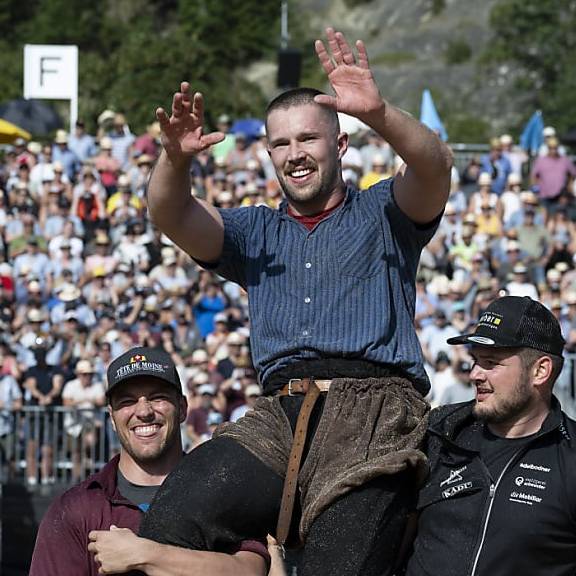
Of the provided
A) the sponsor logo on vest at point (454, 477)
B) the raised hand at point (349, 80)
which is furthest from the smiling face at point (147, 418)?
the raised hand at point (349, 80)

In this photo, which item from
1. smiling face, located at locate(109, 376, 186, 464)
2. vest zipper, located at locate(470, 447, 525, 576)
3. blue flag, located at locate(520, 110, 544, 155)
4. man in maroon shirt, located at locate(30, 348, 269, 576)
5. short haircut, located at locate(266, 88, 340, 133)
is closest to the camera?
short haircut, located at locate(266, 88, 340, 133)

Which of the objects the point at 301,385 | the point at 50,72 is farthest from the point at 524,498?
the point at 50,72

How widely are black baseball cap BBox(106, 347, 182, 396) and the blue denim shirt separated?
2.04ft

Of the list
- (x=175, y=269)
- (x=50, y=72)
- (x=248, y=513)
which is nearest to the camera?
(x=248, y=513)

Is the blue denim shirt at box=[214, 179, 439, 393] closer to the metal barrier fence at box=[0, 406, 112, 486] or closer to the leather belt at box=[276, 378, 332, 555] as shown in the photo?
the leather belt at box=[276, 378, 332, 555]

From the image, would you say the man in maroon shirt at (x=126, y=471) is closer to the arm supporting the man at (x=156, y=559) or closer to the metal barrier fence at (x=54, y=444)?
the arm supporting the man at (x=156, y=559)

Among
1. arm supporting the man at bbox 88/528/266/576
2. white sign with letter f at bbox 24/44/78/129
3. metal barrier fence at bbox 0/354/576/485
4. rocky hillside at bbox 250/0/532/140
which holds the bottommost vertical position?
metal barrier fence at bbox 0/354/576/485

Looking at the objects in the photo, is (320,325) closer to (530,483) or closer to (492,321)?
(492,321)

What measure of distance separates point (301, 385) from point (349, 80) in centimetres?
95

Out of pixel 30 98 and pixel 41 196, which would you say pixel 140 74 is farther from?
pixel 41 196

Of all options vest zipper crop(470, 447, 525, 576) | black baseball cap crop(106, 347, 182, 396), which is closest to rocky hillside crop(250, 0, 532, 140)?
black baseball cap crop(106, 347, 182, 396)

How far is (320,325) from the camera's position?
14.4ft

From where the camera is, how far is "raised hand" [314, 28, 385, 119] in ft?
13.6

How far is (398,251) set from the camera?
4.55 metres
